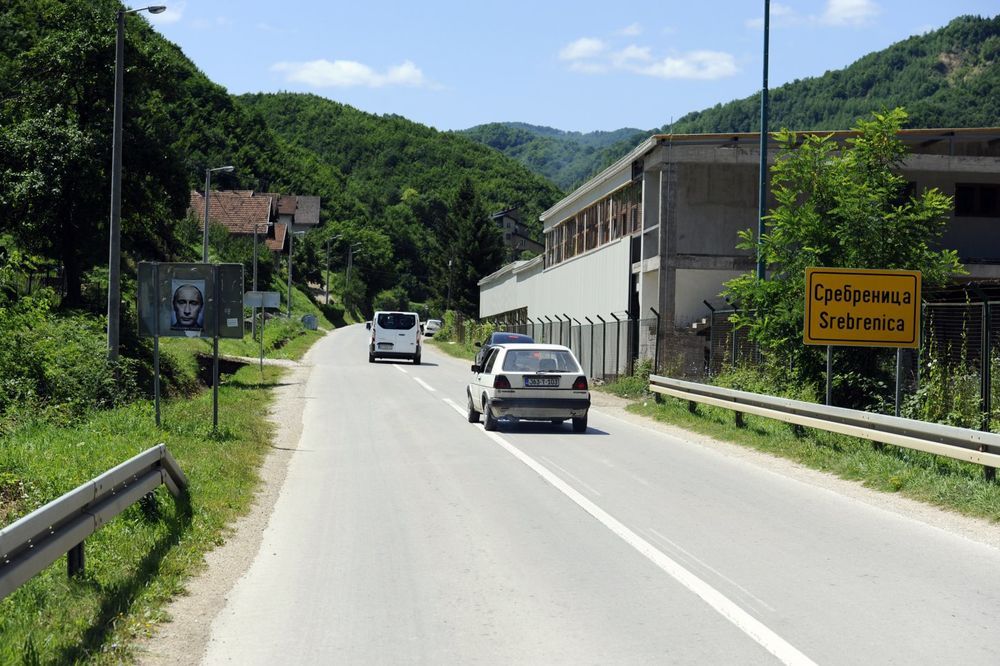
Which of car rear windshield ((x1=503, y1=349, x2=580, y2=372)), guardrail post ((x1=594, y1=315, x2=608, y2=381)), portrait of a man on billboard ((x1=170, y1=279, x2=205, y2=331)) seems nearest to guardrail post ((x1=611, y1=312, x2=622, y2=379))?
guardrail post ((x1=594, y1=315, x2=608, y2=381))

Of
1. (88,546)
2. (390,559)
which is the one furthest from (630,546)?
(88,546)

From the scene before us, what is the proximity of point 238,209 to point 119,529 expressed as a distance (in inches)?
3971

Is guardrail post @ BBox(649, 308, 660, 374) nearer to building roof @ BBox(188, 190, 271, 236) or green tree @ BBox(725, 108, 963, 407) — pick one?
green tree @ BBox(725, 108, 963, 407)

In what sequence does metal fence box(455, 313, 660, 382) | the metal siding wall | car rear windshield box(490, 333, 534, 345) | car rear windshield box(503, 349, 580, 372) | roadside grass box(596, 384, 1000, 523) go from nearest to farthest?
roadside grass box(596, 384, 1000, 523) < car rear windshield box(503, 349, 580, 372) < metal fence box(455, 313, 660, 382) < car rear windshield box(490, 333, 534, 345) < the metal siding wall

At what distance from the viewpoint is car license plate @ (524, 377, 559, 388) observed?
1820cm

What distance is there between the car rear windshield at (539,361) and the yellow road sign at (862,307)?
13.9ft

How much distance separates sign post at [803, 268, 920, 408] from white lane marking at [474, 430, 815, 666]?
6.31 metres

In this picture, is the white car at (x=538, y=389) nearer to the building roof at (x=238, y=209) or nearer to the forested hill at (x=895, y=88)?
the building roof at (x=238, y=209)

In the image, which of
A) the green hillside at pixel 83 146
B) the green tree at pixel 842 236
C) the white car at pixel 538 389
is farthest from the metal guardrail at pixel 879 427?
the green hillside at pixel 83 146

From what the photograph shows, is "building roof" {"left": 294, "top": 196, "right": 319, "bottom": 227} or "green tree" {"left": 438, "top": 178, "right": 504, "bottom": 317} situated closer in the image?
"green tree" {"left": 438, "top": 178, "right": 504, "bottom": 317}

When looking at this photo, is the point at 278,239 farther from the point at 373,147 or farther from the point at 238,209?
the point at 373,147

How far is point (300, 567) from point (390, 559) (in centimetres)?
67

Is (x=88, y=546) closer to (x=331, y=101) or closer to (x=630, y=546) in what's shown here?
(x=630, y=546)

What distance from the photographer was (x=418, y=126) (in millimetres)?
161875
